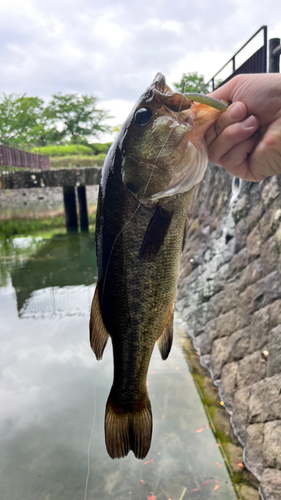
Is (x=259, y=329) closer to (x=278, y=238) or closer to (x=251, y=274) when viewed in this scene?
(x=251, y=274)

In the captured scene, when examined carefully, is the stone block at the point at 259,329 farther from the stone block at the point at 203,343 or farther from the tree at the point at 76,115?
the tree at the point at 76,115

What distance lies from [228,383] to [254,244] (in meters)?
2.02

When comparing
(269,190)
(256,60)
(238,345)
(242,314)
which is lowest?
(238,345)

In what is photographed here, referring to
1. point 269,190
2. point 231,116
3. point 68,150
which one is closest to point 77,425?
point 269,190

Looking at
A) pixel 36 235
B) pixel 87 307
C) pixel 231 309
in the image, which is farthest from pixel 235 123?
pixel 36 235

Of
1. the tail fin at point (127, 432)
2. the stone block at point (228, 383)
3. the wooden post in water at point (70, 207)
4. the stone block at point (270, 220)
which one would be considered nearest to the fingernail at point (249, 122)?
the tail fin at point (127, 432)

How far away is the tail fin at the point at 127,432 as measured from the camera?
1.69 meters

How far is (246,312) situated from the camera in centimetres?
505

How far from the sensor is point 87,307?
28.3ft

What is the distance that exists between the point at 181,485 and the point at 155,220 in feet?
11.7

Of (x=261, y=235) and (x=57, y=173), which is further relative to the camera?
(x=57, y=173)

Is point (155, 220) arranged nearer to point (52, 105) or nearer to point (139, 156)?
point (139, 156)

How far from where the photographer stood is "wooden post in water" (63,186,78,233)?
19797 mm

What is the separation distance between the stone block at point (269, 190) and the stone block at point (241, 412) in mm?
2512
